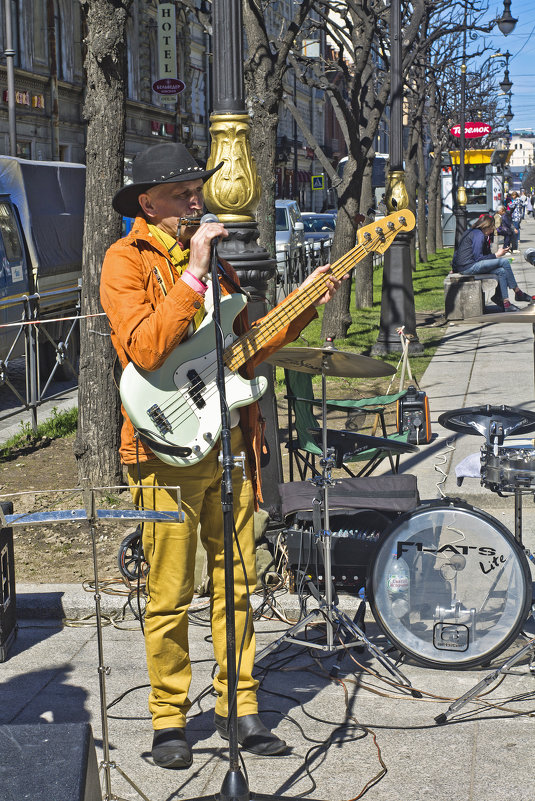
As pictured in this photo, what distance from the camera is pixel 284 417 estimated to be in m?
10.4

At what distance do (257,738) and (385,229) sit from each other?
2095mm

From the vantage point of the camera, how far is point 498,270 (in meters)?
16.1

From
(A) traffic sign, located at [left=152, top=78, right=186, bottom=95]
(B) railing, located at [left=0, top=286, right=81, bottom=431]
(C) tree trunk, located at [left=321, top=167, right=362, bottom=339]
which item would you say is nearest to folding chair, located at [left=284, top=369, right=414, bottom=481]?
(B) railing, located at [left=0, top=286, right=81, bottom=431]

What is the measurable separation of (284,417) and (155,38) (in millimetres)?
30488

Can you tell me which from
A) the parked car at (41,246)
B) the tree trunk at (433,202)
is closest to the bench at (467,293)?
the parked car at (41,246)

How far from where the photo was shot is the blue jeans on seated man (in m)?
15.9

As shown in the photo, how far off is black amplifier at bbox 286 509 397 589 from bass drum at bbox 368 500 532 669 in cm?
59

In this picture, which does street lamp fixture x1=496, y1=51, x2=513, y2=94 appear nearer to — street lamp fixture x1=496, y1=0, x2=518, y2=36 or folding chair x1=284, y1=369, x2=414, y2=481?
street lamp fixture x1=496, y1=0, x2=518, y2=36

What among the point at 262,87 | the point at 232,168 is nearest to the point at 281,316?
the point at 232,168

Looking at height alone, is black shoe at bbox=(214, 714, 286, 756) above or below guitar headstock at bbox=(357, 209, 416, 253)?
below

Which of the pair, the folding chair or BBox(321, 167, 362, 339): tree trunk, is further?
BBox(321, 167, 362, 339): tree trunk

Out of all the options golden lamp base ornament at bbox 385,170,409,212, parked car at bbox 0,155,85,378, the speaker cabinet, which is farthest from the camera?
golden lamp base ornament at bbox 385,170,409,212

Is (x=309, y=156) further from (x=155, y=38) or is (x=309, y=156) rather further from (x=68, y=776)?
(x=68, y=776)

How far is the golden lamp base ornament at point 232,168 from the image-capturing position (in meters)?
5.58
